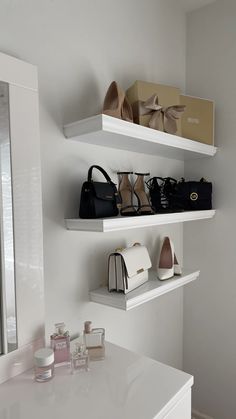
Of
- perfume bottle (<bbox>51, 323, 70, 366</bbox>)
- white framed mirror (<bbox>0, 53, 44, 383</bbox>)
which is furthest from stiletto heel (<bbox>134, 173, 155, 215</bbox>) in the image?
perfume bottle (<bbox>51, 323, 70, 366</bbox>)

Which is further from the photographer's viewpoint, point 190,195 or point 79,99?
point 190,195

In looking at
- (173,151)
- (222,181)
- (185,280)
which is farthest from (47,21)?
(185,280)

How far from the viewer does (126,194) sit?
1.36 meters

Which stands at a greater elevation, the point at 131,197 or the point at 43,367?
the point at 131,197

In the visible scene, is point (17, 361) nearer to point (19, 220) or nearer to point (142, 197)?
point (19, 220)

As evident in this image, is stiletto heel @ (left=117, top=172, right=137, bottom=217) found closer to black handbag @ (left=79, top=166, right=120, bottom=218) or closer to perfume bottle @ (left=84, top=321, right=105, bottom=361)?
black handbag @ (left=79, top=166, right=120, bottom=218)

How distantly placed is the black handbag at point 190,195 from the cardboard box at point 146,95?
0.31 m

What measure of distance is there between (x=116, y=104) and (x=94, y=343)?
3.05 feet

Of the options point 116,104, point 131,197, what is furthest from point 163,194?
point 116,104

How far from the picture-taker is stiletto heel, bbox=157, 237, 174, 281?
147 centimetres

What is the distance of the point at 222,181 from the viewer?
5.71 ft

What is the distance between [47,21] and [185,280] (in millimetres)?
1344

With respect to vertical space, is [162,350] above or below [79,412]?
below

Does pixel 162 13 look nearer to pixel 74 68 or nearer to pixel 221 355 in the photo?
pixel 74 68
